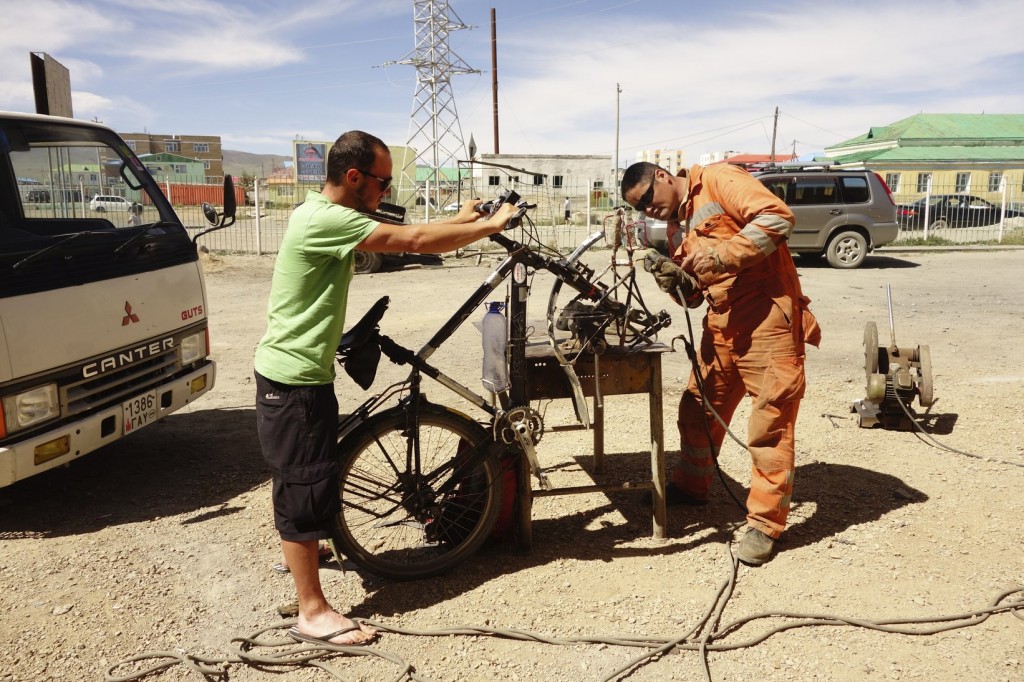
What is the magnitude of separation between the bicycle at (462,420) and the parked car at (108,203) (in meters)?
2.77

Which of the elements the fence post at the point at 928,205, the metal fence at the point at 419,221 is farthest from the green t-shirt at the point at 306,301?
the fence post at the point at 928,205

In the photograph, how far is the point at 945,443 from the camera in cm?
537

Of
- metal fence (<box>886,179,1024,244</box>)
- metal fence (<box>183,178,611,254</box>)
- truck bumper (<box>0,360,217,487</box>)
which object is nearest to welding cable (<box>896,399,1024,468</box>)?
truck bumper (<box>0,360,217,487</box>)

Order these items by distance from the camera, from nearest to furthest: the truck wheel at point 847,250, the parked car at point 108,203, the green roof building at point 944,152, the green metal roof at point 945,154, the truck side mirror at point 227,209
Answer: the truck side mirror at point 227,209 → the parked car at point 108,203 → the truck wheel at point 847,250 → the green roof building at point 944,152 → the green metal roof at point 945,154

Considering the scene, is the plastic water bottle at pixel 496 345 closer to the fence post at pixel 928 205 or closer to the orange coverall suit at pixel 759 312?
the orange coverall suit at pixel 759 312

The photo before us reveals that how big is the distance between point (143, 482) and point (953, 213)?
75.4 feet

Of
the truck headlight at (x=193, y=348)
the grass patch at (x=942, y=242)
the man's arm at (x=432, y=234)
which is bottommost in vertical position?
the truck headlight at (x=193, y=348)

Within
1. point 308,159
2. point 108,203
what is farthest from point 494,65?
point 108,203

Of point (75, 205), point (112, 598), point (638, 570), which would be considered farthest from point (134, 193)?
point (638, 570)

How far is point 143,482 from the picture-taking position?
4.89 metres

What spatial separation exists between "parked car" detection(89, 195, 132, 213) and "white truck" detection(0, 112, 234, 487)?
43 mm

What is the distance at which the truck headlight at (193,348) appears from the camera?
495 cm

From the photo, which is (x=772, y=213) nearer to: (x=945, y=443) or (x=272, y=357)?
(x=272, y=357)

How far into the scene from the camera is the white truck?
380cm
